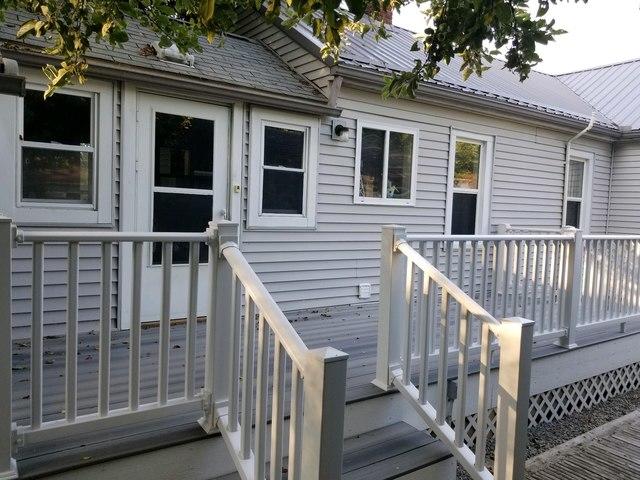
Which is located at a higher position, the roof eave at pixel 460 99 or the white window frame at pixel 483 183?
the roof eave at pixel 460 99

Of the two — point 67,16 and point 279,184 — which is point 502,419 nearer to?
point 67,16

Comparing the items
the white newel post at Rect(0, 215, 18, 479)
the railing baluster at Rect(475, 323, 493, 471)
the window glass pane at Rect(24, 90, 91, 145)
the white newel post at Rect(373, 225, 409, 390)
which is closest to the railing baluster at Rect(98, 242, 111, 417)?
the white newel post at Rect(0, 215, 18, 479)

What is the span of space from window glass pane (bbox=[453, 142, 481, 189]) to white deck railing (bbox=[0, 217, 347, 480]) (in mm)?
5139

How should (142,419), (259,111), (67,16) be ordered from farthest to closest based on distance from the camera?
(259,111)
(67,16)
(142,419)

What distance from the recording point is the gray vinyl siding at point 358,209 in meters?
5.54

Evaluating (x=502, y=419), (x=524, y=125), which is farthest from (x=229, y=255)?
(x=524, y=125)

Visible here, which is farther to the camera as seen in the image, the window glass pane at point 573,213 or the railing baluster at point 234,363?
the window glass pane at point 573,213

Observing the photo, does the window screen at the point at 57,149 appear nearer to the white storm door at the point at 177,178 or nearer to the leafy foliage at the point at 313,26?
the white storm door at the point at 177,178

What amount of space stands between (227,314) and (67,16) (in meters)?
1.96

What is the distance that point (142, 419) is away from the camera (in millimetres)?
2361

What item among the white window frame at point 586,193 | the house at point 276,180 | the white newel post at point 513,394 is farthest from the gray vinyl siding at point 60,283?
the white window frame at point 586,193

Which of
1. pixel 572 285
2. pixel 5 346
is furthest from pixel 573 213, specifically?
pixel 5 346

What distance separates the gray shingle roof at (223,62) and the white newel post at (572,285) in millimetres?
2813

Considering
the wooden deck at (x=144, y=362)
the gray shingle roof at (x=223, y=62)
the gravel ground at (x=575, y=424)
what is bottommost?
the gravel ground at (x=575, y=424)
